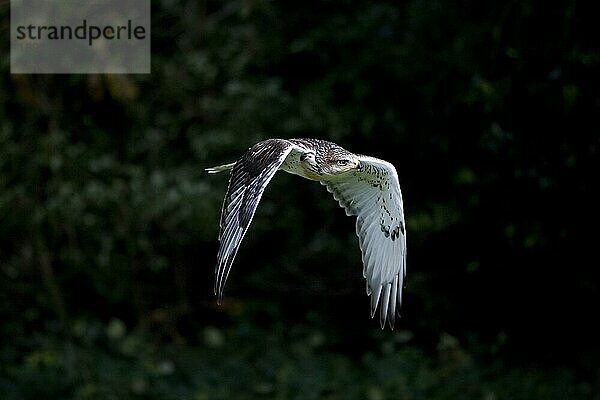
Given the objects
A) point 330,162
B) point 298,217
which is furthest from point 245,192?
point 298,217

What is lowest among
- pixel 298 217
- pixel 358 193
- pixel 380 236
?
pixel 298 217

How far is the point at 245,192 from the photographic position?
2.80 m

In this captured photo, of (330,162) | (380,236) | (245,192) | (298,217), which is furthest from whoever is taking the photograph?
(298,217)

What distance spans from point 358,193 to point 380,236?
166mm

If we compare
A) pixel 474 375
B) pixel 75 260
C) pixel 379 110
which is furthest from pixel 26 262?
pixel 474 375

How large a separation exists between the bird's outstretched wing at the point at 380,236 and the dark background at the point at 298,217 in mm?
1906

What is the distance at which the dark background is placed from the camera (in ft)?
18.6

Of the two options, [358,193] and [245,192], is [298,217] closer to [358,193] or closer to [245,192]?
[358,193]

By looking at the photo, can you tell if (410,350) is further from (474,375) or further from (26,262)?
(26,262)

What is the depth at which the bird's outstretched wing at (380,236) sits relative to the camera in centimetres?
363

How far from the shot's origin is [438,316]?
6465 mm

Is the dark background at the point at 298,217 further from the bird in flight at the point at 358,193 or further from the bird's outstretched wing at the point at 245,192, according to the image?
the bird's outstretched wing at the point at 245,192

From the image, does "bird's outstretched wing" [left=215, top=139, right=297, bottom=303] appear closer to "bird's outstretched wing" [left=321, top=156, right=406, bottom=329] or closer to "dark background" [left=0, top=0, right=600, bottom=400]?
"bird's outstretched wing" [left=321, top=156, right=406, bottom=329]

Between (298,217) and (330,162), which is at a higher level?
(330,162)
